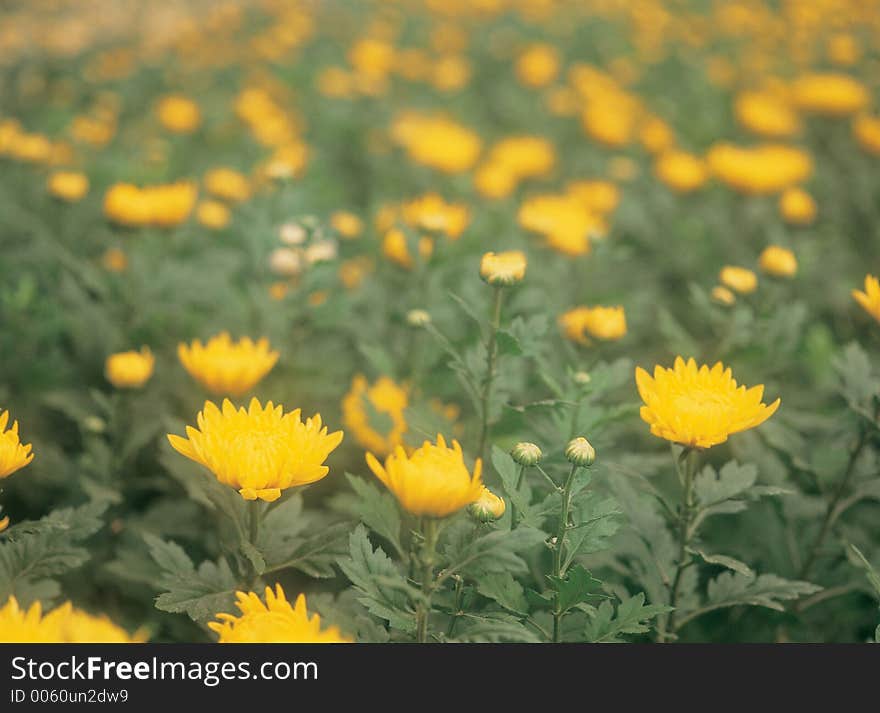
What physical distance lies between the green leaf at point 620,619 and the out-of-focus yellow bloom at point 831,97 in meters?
4.46

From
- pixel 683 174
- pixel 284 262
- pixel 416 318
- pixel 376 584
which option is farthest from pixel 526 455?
pixel 683 174

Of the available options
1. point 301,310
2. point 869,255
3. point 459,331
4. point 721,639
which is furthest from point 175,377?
point 869,255

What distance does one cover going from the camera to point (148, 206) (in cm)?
248

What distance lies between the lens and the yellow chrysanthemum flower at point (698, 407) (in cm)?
140

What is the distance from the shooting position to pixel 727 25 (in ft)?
22.2

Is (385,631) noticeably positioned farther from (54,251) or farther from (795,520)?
(54,251)

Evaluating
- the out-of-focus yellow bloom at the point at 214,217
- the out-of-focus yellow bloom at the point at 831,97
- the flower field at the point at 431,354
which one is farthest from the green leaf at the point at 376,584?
the out-of-focus yellow bloom at the point at 831,97

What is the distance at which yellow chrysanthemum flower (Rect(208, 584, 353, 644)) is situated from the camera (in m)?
1.13

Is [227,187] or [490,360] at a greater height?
Answer: [490,360]

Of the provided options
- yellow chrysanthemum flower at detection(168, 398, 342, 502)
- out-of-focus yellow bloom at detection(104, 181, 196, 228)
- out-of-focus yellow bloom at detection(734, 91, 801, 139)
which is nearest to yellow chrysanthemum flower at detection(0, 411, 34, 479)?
yellow chrysanthemum flower at detection(168, 398, 342, 502)

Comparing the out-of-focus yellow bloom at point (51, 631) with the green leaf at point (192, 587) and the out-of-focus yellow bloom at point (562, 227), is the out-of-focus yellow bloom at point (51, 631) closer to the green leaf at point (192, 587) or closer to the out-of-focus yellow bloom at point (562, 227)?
the green leaf at point (192, 587)

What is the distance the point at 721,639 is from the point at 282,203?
1.99m

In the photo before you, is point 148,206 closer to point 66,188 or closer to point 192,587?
point 66,188

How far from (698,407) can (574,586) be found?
1.24 ft
